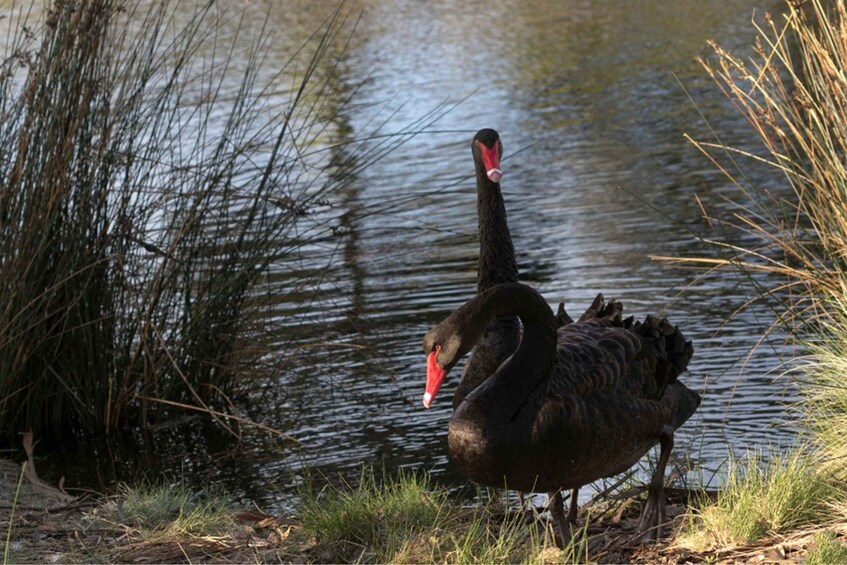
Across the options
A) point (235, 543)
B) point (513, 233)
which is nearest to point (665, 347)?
point (235, 543)

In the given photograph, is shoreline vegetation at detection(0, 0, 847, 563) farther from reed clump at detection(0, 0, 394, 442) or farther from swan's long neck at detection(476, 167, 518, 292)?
swan's long neck at detection(476, 167, 518, 292)

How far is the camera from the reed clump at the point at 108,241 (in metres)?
5.63

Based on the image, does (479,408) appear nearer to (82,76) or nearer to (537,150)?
(82,76)

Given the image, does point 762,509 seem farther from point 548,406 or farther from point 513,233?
point 513,233

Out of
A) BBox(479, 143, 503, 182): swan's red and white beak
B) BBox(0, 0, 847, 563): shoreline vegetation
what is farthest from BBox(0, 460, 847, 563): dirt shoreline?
BBox(479, 143, 503, 182): swan's red and white beak

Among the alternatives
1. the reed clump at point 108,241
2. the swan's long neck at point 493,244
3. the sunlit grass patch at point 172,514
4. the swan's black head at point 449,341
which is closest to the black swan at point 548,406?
the swan's black head at point 449,341

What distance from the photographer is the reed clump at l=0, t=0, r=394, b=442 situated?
563 cm

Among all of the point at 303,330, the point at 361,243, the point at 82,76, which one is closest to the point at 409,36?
the point at 361,243

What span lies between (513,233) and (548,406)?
18.3ft

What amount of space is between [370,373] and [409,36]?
14.4 metres

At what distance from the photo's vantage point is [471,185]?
11.3 m

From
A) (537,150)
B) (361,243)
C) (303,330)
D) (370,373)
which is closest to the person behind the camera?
(370,373)

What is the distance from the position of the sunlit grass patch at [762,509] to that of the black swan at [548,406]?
8.7 inches

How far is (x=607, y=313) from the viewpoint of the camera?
4570 millimetres
